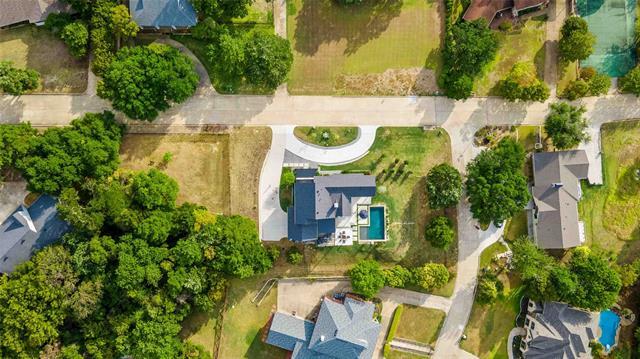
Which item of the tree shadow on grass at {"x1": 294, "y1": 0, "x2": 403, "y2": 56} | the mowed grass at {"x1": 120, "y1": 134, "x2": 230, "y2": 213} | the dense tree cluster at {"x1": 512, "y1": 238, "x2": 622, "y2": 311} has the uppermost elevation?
the tree shadow on grass at {"x1": 294, "y1": 0, "x2": 403, "y2": 56}

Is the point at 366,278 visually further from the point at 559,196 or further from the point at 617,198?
the point at 617,198

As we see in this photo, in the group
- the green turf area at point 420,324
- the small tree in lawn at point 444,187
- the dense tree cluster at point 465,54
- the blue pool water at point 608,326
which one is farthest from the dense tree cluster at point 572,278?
the dense tree cluster at point 465,54

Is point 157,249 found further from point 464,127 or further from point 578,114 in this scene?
point 578,114

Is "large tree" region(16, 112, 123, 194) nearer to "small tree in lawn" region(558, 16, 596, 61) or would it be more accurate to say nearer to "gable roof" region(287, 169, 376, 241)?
"gable roof" region(287, 169, 376, 241)

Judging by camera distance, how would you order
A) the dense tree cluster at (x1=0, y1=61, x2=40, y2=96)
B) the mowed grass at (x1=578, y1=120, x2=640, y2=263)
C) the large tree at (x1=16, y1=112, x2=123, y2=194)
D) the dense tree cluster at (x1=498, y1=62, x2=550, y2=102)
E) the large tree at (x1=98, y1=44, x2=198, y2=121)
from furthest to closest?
the mowed grass at (x1=578, y1=120, x2=640, y2=263), the dense tree cluster at (x1=498, y1=62, x2=550, y2=102), the dense tree cluster at (x1=0, y1=61, x2=40, y2=96), the large tree at (x1=98, y1=44, x2=198, y2=121), the large tree at (x1=16, y1=112, x2=123, y2=194)

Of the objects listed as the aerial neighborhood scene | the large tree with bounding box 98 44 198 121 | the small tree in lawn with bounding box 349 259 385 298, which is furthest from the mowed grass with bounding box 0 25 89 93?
the small tree in lawn with bounding box 349 259 385 298
